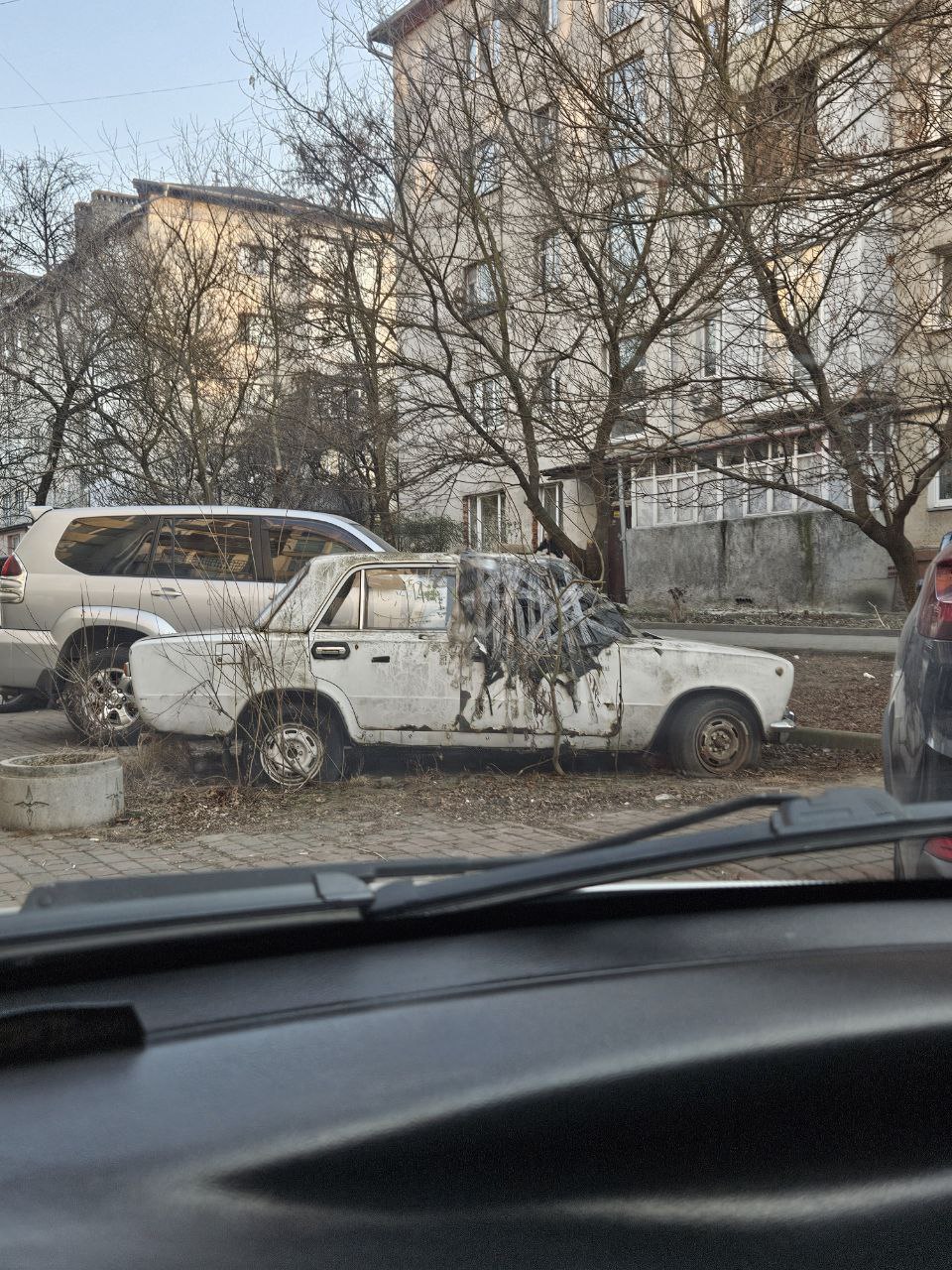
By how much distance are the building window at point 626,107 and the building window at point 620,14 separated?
564 millimetres

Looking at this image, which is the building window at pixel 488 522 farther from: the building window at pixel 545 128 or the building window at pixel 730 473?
the building window at pixel 545 128

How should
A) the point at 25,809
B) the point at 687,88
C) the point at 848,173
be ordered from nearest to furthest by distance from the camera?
1. the point at 25,809
2. the point at 848,173
3. the point at 687,88

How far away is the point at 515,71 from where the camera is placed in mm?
10250

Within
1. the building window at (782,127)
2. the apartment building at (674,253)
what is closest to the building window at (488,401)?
the apartment building at (674,253)

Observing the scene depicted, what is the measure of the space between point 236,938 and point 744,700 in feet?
21.4

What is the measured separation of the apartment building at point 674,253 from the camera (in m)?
7.60

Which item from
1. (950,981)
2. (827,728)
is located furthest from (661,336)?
(950,981)

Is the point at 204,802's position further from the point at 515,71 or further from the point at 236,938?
the point at 515,71

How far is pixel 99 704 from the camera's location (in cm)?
791

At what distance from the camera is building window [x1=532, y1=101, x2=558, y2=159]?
9.51 meters

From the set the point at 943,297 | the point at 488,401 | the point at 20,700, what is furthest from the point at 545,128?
the point at 20,700

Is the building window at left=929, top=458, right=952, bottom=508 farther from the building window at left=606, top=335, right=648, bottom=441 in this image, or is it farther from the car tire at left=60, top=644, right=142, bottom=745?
the car tire at left=60, top=644, right=142, bottom=745

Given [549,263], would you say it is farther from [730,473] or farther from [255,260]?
[255,260]

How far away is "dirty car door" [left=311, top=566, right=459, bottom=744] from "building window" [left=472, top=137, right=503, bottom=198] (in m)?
5.53
